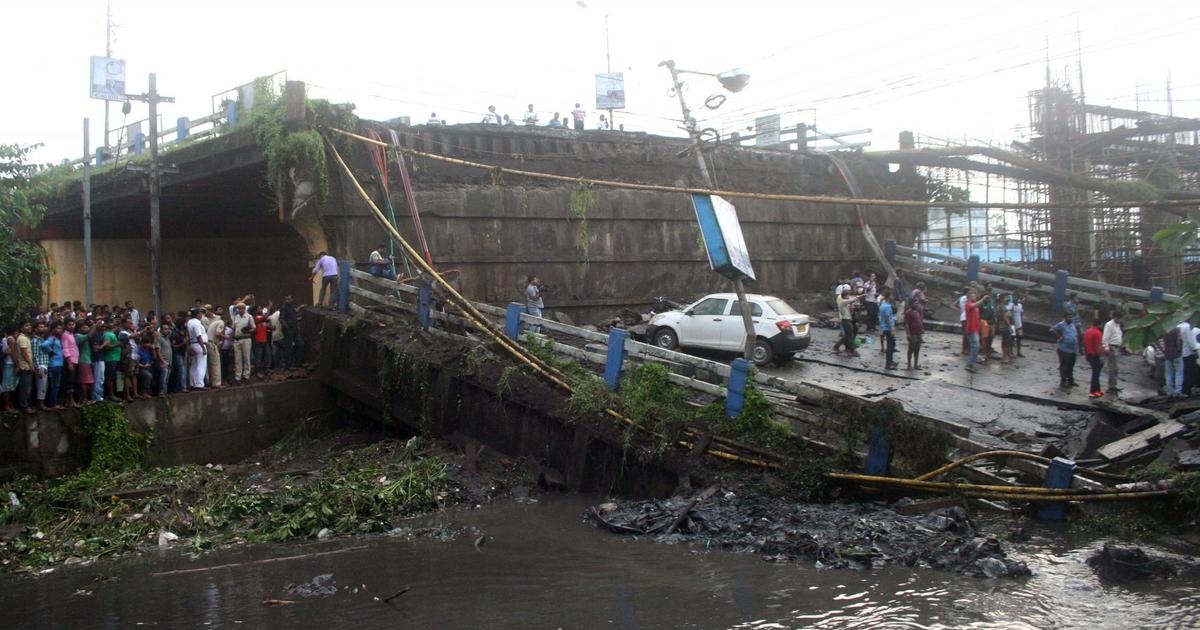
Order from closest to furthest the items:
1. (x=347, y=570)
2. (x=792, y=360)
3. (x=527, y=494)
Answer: (x=347, y=570)
(x=527, y=494)
(x=792, y=360)

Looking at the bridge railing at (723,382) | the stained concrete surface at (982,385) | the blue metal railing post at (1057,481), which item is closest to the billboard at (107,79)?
the bridge railing at (723,382)

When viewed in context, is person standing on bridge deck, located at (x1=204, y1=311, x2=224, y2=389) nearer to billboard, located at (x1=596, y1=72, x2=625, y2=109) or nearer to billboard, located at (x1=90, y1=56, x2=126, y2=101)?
billboard, located at (x1=90, y1=56, x2=126, y2=101)

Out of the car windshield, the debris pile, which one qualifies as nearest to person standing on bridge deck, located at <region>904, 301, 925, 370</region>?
the car windshield

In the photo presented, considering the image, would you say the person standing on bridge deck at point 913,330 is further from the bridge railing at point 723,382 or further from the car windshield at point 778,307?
the bridge railing at point 723,382

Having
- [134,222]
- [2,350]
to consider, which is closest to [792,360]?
[2,350]

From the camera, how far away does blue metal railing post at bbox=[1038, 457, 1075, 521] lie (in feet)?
34.8

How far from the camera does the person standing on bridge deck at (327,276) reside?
18.5 metres

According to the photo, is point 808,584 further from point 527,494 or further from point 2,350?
point 2,350

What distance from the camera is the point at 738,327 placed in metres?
18.6

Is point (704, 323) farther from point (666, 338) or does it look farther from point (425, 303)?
point (425, 303)

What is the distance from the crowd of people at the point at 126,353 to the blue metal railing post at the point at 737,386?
9.37 metres

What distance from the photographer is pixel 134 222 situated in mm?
26625

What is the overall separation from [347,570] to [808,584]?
5.13 metres

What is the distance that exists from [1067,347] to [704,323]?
275 inches
